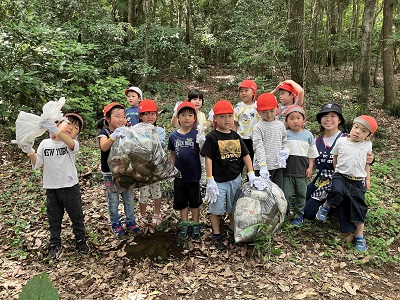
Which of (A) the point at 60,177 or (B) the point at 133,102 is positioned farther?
(B) the point at 133,102

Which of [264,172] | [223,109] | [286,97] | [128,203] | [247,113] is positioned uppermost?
[286,97]

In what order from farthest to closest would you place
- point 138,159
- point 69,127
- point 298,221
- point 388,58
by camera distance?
point 388,58 < point 298,221 < point 69,127 < point 138,159

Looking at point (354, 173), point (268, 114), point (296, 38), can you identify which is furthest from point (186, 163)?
point (296, 38)

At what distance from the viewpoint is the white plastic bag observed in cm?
314

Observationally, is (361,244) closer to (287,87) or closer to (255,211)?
(255,211)

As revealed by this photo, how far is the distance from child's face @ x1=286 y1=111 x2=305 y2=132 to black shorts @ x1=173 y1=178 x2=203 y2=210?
1516 millimetres

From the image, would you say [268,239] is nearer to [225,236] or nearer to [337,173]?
[225,236]

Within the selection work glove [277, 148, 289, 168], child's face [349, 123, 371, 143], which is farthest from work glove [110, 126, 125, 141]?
child's face [349, 123, 371, 143]

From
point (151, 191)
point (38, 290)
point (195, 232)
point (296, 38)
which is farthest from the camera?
point (296, 38)

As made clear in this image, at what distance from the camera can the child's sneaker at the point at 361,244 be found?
3.92 m

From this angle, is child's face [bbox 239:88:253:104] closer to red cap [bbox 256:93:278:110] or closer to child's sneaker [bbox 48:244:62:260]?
red cap [bbox 256:93:278:110]

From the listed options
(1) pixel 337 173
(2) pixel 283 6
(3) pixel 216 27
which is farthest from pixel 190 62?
(1) pixel 337 173

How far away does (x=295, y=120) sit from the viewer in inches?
163

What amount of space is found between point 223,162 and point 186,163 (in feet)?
1.62
